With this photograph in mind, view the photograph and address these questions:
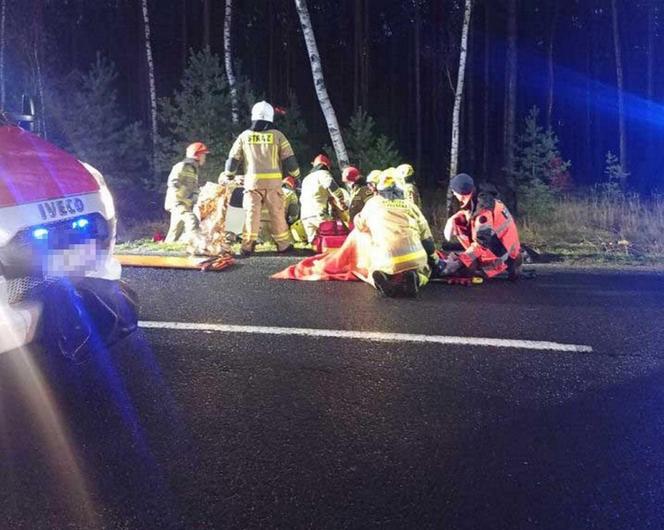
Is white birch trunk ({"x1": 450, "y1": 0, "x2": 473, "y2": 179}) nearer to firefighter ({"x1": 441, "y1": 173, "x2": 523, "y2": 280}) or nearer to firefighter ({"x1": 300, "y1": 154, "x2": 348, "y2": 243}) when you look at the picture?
firefighter ({"x1": 300, "y1": 154, "x2": 348, "y2": 243})

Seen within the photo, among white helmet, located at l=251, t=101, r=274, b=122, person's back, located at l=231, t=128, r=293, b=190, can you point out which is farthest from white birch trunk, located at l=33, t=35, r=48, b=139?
white helmet, located at l=251, t=101, r=274, b=122

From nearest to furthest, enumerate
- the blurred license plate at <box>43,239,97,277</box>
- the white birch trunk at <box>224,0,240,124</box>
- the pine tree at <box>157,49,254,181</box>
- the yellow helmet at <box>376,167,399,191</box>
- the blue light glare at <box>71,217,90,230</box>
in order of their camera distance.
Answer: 1. the blurred license plate at <box>43,239,97,277</box>
2. the blue light glare at <box>71,217,90,230</box>
3. the yellow helmet at <box>376,167,399,191</box>
4. the pine tree at <box>157,49,254,181</box>
5. the white birch trunk at <box>224,0,240,124</box>

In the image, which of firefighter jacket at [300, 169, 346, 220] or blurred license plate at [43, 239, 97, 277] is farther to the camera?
firefighter jacket at [300, 169, 346, 220]

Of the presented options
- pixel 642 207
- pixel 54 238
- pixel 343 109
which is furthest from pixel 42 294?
pixel 343 109

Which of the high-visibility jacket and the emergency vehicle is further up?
the emergency vehicle

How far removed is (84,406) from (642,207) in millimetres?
12165

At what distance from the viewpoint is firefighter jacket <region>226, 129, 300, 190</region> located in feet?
29.6

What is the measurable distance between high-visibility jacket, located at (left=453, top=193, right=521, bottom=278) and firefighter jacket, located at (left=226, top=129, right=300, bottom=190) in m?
3.22

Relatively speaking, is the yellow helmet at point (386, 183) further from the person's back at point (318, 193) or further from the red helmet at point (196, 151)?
the red helmet at point (196, 151)

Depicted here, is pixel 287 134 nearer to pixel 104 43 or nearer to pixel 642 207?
pixel 642 207

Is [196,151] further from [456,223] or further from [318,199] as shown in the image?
[456,223]

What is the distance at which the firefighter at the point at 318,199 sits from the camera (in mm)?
9234

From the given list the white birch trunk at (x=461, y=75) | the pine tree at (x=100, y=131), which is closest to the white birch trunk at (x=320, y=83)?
the white birch trunk at (x=461, y=75)

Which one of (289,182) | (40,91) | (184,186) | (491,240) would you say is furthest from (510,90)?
(491,240)
